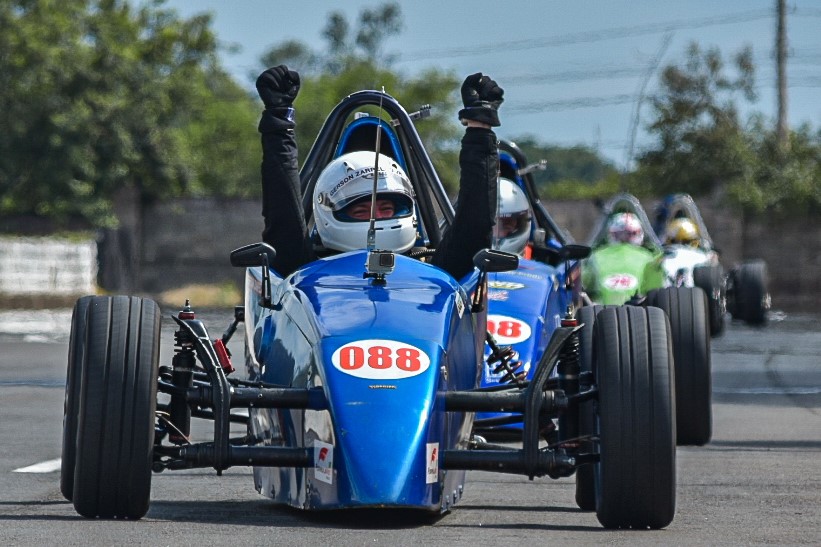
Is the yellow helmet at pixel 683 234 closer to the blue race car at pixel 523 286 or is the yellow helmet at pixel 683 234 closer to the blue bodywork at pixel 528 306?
the blue race car at pixel 523 286

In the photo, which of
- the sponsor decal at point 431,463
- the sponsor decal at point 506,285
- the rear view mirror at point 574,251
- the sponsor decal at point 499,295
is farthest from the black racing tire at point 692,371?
the sponsor decal at point 431,463

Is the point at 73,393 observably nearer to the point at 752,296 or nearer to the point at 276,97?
the point at 276,97

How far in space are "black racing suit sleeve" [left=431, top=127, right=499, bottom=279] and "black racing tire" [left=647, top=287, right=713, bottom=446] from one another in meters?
2.27

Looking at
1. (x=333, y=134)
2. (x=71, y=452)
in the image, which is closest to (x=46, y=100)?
(x=333, y=134)

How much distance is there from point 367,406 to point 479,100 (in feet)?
6.59

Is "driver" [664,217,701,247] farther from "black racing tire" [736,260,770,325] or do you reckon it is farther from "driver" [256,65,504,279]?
"driver" [256,65,504,279]

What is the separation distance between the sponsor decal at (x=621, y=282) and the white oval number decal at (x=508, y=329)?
21.2 feet

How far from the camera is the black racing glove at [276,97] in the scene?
8.28m

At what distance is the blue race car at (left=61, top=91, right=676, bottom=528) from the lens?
672 centimetres

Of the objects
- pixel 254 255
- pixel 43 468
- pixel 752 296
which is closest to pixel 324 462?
pixel 254 255

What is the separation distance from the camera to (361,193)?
29.0ft

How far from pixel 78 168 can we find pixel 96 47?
3.82 meters

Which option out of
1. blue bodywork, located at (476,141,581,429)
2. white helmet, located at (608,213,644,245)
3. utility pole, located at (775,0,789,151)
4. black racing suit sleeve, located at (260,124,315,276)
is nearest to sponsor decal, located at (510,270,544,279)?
blue bodywork, located at (476,141,581,429)

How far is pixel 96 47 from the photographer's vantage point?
43.8 metres
